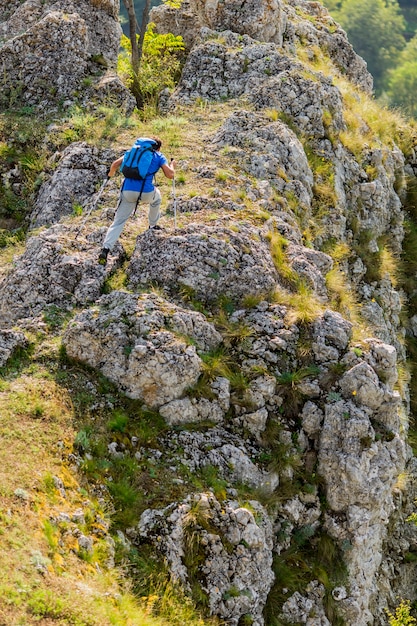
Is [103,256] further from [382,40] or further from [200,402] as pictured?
[382,40]

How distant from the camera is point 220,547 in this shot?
7289 millimetres

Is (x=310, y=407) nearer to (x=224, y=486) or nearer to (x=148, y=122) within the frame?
(x=224, y=486)

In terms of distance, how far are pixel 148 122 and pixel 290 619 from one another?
11944mm

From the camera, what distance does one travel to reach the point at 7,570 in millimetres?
5629

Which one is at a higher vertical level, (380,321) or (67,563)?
(67,563)

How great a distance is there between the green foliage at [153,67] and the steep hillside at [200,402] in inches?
104

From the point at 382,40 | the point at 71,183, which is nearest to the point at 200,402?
the point at 71,183

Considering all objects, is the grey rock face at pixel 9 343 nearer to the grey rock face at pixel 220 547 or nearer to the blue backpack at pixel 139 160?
the grey rock face at pixel 220 547

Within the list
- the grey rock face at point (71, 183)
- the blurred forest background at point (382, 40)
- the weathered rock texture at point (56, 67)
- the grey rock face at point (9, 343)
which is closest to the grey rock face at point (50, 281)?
the grey rock face at point (9, 343)

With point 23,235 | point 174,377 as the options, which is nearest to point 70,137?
point 23,235

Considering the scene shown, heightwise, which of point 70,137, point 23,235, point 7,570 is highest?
point 7,570

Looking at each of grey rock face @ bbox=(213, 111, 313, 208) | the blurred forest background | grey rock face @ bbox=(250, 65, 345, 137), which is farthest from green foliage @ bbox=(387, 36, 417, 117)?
grey rock face @ bbox=(213, 111, 313, 208)

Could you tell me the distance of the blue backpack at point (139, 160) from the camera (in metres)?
10.0

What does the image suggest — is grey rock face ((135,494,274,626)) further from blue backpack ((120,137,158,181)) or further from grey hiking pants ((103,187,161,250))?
blue backpack ((120,137,158,181))
